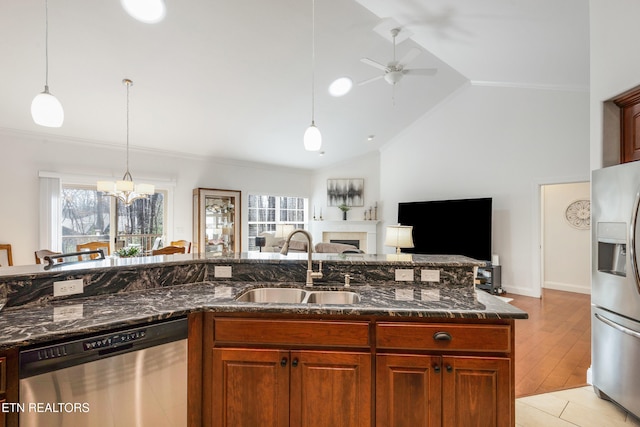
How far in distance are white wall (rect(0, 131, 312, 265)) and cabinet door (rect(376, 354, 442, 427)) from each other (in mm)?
5248

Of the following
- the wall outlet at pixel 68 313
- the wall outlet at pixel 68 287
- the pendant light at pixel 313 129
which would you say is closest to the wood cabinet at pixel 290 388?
the wall outlet at pixel 68 313

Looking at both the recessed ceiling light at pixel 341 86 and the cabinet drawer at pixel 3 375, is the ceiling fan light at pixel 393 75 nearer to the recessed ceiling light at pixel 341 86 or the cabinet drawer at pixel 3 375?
the recessed ceiling light at pixel 341 86

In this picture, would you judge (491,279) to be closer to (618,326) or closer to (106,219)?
(618,326)

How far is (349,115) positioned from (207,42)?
2785 millimetres

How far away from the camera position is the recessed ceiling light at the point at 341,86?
4.35 meters

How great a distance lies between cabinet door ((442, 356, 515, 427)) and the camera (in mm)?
1431

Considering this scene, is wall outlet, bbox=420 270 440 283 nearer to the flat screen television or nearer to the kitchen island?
the kitchen island

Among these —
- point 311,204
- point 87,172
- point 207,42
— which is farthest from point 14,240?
point 311,204

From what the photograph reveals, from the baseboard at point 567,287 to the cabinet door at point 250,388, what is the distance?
604cm

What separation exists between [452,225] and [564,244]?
6.74 feet

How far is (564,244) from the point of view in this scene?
5.49 metres

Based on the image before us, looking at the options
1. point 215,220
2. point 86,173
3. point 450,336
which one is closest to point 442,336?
point 450,336

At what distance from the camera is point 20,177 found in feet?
14.1

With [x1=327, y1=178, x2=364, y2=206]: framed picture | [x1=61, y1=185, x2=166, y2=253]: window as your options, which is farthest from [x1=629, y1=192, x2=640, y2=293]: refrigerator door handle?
[x1=61, y1=185, x2=166, y2=253]: window
